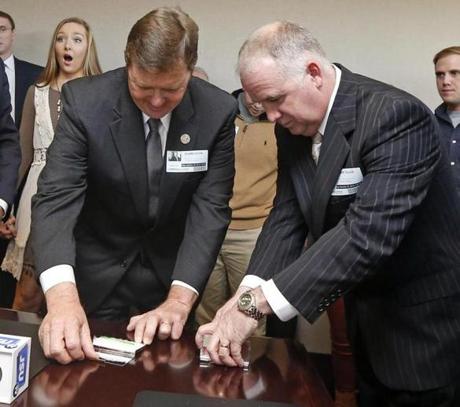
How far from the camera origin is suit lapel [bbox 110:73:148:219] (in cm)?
162

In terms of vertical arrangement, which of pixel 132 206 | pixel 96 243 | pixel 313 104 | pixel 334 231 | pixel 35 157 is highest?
pixel 313 104

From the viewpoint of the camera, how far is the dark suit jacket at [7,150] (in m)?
2.12

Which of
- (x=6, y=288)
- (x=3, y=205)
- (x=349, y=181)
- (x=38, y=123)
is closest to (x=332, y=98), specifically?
(x=349, y=181)

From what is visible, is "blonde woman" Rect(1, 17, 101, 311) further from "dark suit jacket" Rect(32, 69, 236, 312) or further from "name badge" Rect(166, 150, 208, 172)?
"name badge" Rect(166, 150, 208, 172)

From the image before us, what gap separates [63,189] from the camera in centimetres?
158

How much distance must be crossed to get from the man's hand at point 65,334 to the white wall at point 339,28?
261 cm

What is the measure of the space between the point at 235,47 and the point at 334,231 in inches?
103

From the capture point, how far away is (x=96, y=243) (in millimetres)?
1732

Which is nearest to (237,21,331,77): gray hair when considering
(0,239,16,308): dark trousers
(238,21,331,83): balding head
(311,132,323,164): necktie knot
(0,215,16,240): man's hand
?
(238,21,331,83): balding head

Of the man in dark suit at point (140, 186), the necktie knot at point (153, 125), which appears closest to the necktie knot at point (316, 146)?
the man in dark suit at point (140, 186)

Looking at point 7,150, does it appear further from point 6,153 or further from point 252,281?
point 252,281

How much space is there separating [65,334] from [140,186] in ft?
1.67

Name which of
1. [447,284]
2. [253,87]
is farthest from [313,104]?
[447,284]

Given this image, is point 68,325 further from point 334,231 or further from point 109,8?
point 109,8
